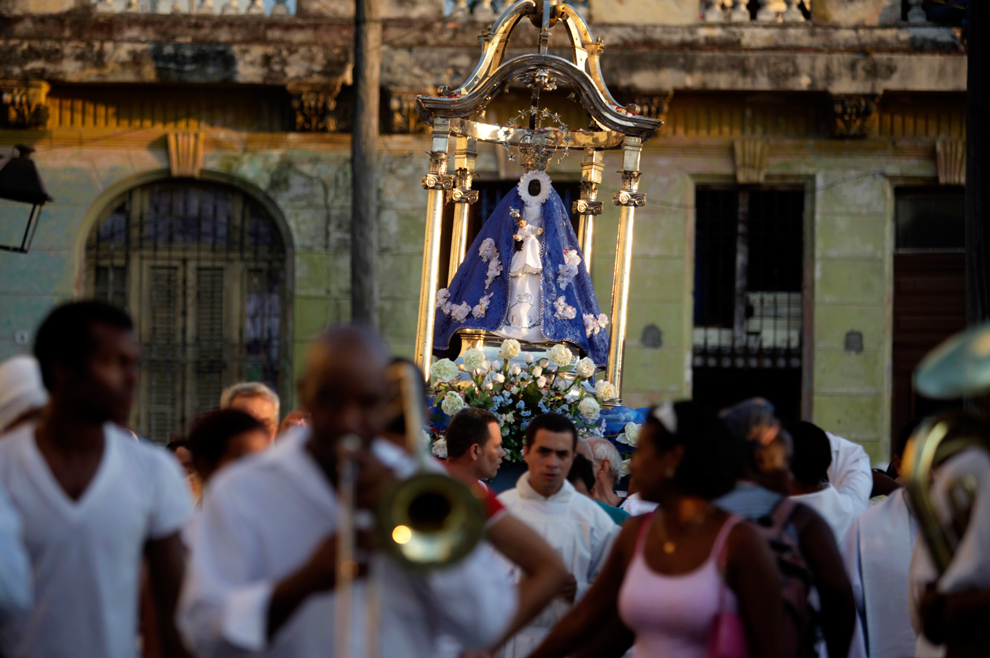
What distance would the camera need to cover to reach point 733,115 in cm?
1453

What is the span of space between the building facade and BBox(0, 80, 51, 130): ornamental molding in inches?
0.8

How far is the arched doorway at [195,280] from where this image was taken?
1470 cm

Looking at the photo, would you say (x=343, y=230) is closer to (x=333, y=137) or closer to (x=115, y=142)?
(x=333, y=137)

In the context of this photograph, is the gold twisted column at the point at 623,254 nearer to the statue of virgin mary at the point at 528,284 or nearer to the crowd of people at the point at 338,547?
the statue of virgin mary at the point at 528,284

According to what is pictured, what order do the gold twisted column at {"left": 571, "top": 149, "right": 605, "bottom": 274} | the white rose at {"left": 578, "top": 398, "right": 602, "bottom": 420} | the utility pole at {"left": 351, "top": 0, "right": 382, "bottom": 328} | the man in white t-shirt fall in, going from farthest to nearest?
the utility pole at {"left": 351, "top": 0, "right": 382, "bottom": 328} → the gold twisted column at {"left": 571, "top": 149, "right": 605, "bottom": 274} → the white rose at {"left": 578, "top": 398, "right": 602, "bottom": 420} → the man in white t-shirt

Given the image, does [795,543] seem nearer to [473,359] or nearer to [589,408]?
[589,408]

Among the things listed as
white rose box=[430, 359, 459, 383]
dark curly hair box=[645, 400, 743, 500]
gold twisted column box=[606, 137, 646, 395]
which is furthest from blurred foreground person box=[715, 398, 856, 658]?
gold twisted column box=[606, 137, 646, 395]

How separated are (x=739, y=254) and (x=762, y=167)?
3.20 ft

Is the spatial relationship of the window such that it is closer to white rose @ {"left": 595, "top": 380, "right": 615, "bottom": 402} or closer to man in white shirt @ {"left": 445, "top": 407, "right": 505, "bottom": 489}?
white rose @ {"left": 595, "top": 380, "right": 615, "bottom": 402}

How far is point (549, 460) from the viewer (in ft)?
18.6

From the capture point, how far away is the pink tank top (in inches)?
152

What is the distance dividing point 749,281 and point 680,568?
1108 cm

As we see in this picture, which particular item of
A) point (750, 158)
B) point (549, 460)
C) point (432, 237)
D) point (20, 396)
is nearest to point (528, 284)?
point (432, 237)

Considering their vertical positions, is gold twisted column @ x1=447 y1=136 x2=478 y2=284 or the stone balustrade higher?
the stone balustrade
